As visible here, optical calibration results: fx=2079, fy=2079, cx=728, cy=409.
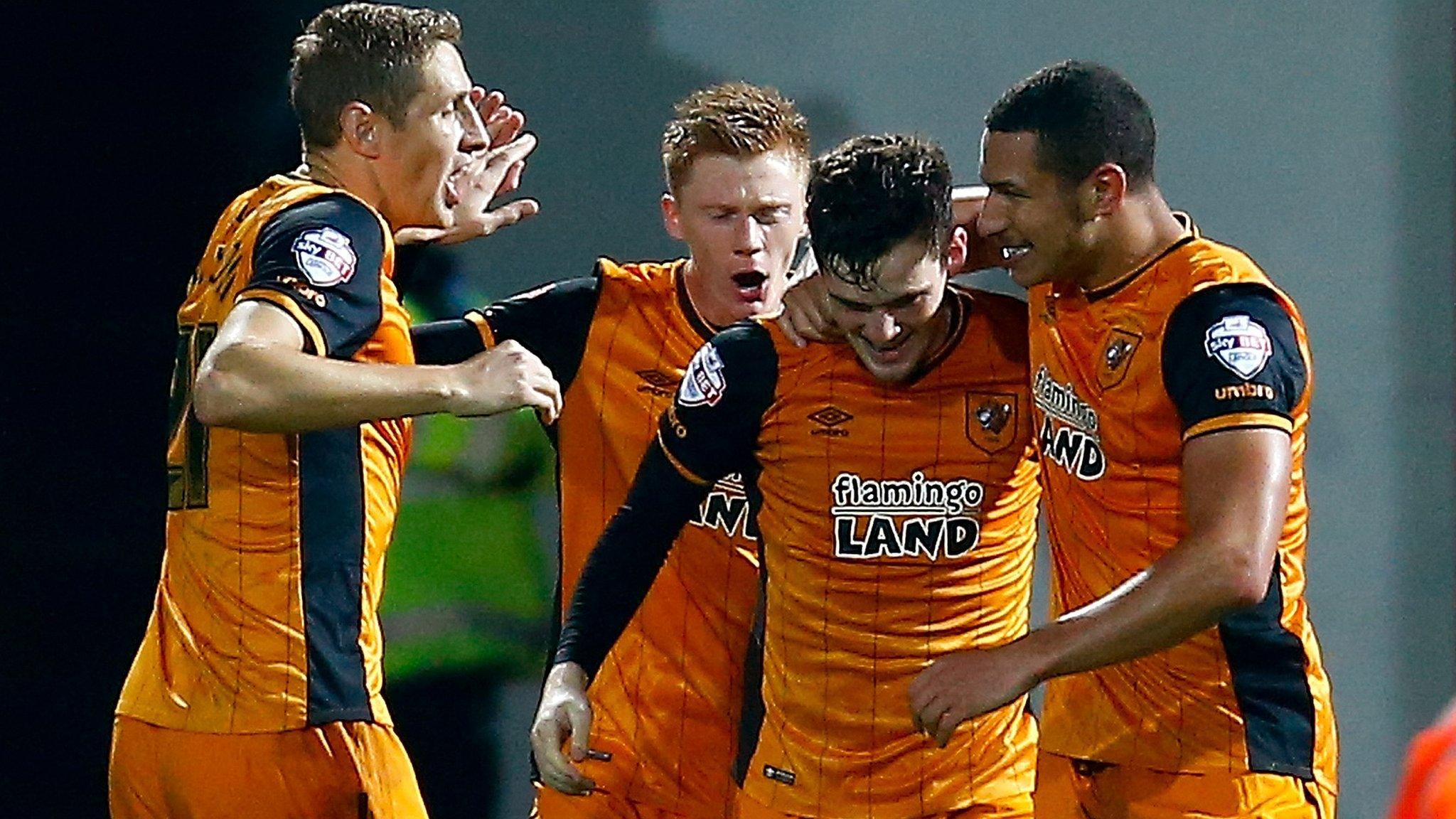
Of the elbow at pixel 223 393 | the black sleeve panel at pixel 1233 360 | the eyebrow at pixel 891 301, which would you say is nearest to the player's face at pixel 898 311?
the eyebrow at pixel 891 301

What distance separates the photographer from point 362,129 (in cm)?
306

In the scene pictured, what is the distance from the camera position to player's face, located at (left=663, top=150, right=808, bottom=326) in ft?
11.1

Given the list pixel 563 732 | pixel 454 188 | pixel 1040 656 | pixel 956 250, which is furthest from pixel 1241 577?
pixel 454 188

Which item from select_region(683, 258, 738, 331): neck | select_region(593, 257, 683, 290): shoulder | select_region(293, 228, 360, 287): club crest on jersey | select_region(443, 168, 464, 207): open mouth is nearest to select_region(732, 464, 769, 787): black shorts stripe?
select_region(683, 258, 738, 331): neck

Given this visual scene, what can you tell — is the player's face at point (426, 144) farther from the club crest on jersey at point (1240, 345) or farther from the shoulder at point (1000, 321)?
the club crest on jersey at point (1240, 345)

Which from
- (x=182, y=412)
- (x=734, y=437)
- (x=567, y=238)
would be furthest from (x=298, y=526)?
(x=567, y=238)

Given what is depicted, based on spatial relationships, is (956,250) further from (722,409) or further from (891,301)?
(722,409)

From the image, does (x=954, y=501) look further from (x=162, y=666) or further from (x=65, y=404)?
(x=65, y=404)

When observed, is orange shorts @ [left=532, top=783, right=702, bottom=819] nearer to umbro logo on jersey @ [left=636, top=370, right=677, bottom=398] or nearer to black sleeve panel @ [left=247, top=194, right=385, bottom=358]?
umbro logo on jersey @ [left=636, top=370, right=677, bottom=398]

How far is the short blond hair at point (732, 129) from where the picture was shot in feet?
11.2

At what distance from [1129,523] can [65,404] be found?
8.41 ft

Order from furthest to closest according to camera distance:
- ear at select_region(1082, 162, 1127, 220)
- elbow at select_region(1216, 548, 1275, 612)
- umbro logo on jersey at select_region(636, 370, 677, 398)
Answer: umbro logo on jersey at select_region(636, 370, 677, 398) < ear at select_region(1082, 162, 1127, 220) < elbow at select_region(1216, 548, 1275, 612)

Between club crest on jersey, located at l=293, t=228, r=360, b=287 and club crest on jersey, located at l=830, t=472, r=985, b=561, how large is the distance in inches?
30.0

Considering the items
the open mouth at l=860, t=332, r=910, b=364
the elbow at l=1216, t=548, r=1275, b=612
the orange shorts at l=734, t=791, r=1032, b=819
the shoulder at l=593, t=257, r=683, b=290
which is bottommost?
the orange shorts at l=734, t=791, r=1032, b=819
